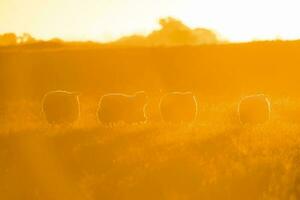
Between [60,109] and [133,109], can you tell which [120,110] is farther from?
[60,109]

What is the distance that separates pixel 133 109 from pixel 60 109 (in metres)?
2.22

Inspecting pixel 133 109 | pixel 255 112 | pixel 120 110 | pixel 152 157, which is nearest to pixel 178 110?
pixel 133 109

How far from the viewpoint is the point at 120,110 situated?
57.0 ft

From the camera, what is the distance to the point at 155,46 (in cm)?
4872

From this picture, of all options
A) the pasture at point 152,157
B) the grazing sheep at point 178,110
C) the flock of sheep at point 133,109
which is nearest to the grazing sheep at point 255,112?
the flock of sheep at point 133,109

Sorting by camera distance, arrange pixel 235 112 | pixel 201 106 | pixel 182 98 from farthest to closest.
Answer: pixel 201 106
pixel 235 112
pixel 182 98

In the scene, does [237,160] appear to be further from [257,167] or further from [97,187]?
[97,187]

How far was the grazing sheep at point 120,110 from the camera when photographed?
56.8 ft

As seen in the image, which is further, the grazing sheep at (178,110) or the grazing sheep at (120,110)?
the grazing sheep at (178,110)

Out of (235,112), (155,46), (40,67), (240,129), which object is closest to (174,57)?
(155,46)

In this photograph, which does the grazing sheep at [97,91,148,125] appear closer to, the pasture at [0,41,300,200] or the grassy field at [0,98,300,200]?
the pasture at [0,41,300,200]

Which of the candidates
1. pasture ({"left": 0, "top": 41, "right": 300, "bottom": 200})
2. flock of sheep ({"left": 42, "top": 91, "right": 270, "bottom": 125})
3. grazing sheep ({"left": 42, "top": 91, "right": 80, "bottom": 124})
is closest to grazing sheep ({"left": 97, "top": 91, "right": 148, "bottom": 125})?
flock of sheep ({"left": 42, "top": 91, "right": 270, "bottom": 125})

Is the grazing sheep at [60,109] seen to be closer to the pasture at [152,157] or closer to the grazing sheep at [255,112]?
the pasture at [152,157]

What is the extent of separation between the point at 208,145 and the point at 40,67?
1367 inches
